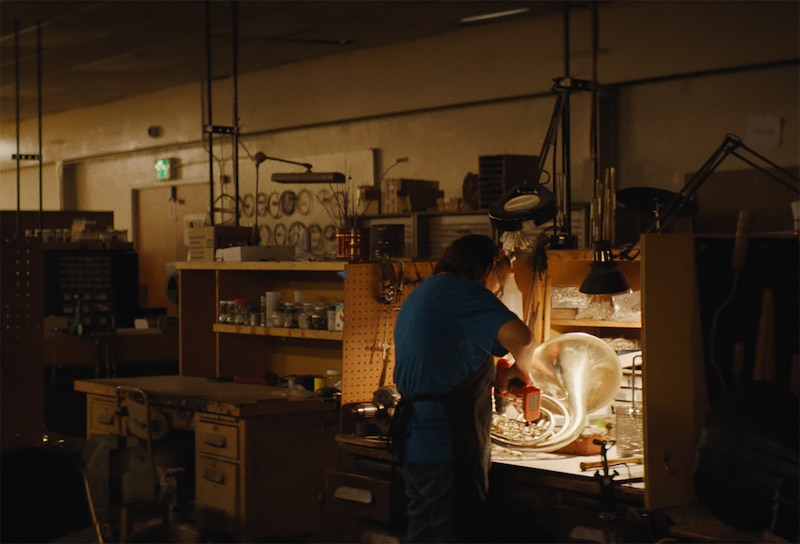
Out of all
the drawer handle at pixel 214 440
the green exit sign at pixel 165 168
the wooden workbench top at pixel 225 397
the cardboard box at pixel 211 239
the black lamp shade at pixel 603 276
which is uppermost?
the green exit sign at pixel 165 168

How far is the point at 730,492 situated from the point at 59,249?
6099 millimetres

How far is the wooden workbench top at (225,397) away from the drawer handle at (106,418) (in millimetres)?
95

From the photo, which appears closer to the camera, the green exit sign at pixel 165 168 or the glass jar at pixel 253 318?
the glass jar at pixel 253 318

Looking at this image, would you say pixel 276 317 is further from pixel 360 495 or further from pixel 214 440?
pixel 360 495

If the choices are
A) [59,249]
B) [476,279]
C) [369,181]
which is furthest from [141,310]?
[476,279]

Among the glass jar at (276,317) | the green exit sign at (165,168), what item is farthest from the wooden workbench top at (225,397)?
the green exit sign at (165,168)

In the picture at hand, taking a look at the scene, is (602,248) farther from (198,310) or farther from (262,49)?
(262,49)

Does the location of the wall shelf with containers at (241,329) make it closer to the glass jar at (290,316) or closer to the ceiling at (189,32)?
the glass jar at (290,316)

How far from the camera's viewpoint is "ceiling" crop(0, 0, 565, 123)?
6848 mm

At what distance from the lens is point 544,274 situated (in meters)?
3.91

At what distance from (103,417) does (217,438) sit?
871 millimetres

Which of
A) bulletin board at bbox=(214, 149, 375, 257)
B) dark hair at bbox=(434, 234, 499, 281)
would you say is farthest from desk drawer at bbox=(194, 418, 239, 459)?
bulletin board at bbox=(214, 149, 375, 257)

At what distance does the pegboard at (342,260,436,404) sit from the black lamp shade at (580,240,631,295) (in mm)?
860

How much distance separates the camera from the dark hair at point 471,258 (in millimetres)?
3459
